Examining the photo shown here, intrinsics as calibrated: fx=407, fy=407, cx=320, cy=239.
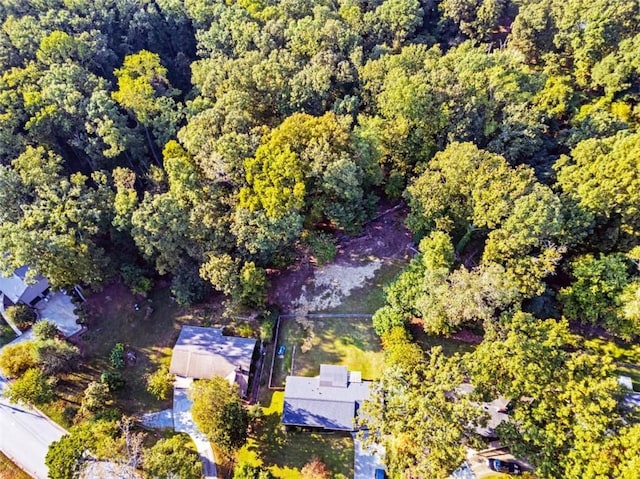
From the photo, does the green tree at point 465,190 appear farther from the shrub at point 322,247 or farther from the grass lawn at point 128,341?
the grass lawn at point 128,341

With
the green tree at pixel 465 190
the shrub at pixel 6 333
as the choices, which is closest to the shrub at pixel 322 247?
the green tree at pixel 465 190

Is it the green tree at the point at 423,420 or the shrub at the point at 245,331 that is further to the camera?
the shrub at the point at 245,331

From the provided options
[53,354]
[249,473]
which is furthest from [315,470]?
[53,354]

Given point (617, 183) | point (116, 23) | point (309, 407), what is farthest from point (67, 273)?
point (617, 183)

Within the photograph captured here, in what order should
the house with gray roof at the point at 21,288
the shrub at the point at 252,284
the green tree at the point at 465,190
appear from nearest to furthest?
the green tree at the point at 465,190 → the shrub at the point at 252,284 → the house with gray roof at the point at 21,288

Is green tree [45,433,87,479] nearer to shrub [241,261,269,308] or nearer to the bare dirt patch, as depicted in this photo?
shrub [241,261,269,308]

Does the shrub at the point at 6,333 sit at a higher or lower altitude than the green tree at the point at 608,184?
lower

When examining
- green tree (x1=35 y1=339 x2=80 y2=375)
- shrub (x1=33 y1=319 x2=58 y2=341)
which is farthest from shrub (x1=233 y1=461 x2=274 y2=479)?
shrub (x1=33 y1=319 x2=58 y2=341)

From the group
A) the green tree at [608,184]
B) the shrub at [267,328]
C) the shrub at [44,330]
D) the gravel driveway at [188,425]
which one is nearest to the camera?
the green tree at [608,184]

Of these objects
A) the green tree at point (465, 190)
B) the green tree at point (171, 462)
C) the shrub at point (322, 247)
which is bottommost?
the green tree at point (171, 462)

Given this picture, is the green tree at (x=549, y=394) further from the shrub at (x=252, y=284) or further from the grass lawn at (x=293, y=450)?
the shrub at (x=252, y=284)
